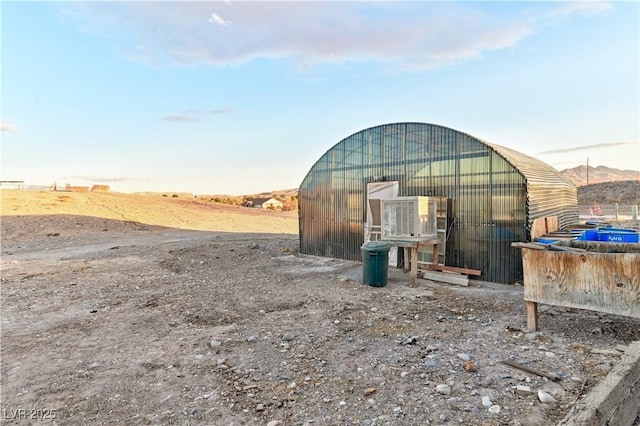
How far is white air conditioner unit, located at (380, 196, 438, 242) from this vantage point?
9.70 metres

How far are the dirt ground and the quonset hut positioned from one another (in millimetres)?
1498

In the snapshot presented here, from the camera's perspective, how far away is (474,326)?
629cm

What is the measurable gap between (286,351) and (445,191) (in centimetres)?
752

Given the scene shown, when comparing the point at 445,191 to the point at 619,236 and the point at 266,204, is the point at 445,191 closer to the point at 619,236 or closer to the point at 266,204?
the point at 619,236

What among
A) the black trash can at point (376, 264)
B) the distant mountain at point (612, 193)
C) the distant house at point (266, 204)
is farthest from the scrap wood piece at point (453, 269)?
the distant house at point (266, 204)

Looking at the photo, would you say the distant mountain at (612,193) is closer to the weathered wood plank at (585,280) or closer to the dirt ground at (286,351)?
the dirt ground at (286,351)

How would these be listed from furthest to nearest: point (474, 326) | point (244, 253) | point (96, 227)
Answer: point (96, 227) → point (244, 253) → point (474, 326)

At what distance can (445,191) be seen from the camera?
10844 millimetres

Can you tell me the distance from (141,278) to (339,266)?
6319mm

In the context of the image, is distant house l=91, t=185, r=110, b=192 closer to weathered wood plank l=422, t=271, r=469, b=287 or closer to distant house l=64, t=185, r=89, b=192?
distant house l=64, t=185, r=89, b=192

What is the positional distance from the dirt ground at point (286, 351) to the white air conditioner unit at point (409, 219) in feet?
4.43

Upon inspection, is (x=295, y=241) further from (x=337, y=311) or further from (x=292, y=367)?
(x=292, y=367)

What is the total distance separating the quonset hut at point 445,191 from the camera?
31.4 ft

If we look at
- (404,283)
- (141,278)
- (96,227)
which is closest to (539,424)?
(404,283)
